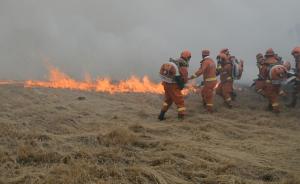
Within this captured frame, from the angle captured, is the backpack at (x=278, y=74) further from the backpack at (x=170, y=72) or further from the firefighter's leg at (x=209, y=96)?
the backpack at (x=170, y=72)

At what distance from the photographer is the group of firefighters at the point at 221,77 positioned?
999cm

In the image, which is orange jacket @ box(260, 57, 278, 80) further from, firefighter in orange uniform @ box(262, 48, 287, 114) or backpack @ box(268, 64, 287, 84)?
backpack @ box(268, 64, 287, 84)

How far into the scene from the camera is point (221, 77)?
42.3 feet

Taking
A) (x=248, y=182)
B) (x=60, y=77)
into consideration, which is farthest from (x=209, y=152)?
(x=60, y=77)

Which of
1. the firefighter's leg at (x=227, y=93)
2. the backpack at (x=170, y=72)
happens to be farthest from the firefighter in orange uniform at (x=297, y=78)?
the backpack at (x=170, y=72)

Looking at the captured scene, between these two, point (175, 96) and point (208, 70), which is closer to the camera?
point (175, 96)

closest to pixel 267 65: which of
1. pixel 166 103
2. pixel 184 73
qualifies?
pixel 184 73

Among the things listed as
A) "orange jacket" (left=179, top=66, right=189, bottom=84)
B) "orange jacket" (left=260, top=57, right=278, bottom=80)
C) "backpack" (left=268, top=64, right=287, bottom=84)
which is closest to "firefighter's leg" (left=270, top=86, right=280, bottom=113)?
"backpack" (left=268, top=64, right=287, bottom=84)

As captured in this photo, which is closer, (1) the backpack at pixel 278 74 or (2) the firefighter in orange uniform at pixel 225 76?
(1) the backpack at pixel 278 74

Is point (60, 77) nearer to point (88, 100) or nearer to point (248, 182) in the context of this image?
point (88, 100)

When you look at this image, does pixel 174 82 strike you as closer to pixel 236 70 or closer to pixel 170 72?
pixel 170 72

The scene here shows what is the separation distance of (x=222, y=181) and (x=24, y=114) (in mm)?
5890

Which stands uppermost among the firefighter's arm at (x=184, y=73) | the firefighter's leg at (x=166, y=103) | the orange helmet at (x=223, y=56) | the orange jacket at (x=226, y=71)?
the orange helmet at (x=223, y=56)

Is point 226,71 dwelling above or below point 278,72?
above
